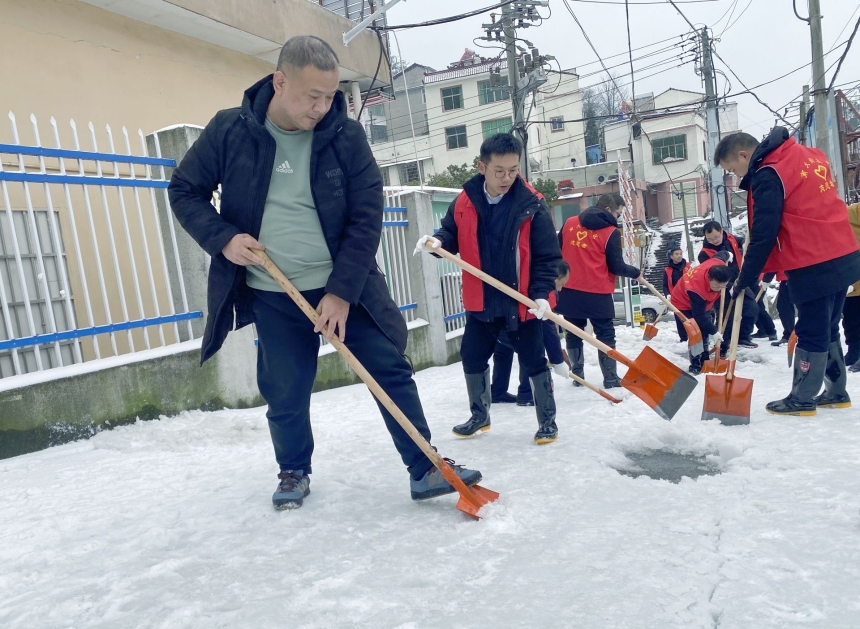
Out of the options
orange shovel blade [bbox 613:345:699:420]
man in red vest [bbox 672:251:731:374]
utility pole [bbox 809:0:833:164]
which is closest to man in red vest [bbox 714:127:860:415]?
orange shovel blade [bbox 613:345:699:420]

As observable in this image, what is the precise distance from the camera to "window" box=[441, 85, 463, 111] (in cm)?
3622

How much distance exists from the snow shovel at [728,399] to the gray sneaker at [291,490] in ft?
7.48

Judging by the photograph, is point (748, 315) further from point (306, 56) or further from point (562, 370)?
point (306, 56)

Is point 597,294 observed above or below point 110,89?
below

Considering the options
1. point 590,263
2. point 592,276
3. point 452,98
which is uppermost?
point 452,98

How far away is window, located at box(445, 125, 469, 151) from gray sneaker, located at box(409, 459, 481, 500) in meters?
34.6

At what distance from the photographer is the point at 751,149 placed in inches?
156

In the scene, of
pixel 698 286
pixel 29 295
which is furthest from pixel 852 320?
pixel 29 295

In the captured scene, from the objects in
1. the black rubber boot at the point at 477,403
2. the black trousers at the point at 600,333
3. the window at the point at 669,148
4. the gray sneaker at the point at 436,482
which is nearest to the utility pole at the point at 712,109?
the black trousers at the point at 600,333

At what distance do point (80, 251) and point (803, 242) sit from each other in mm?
4333

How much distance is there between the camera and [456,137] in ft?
118

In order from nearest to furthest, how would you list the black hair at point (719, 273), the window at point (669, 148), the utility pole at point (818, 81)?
1. the black hair at point (719, 273)
2. the utility pole at point (818, 81)
3. the window at point (669, 148)

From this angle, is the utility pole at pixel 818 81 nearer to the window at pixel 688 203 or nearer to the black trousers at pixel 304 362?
the black trousers at pixel 304 362

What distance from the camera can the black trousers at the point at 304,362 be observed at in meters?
2.65
